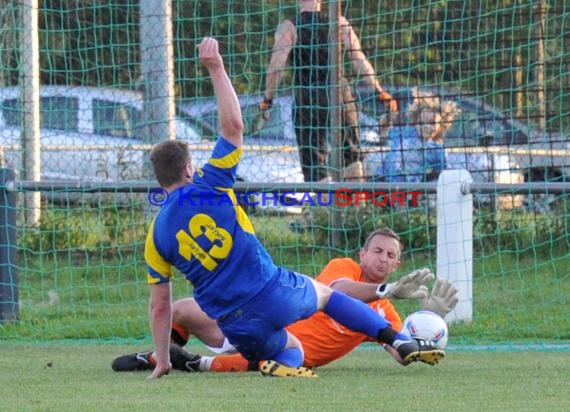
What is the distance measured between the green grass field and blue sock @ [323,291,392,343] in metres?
0.21

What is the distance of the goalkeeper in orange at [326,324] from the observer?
21.4ft

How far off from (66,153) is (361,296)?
520 cm

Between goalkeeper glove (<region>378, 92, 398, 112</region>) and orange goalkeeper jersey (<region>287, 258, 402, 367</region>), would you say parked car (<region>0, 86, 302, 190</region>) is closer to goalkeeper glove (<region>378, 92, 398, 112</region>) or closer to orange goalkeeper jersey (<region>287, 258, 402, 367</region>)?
goalkeeper glove (<region>378, 92, 398, 112</region>)

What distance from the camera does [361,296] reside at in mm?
6500

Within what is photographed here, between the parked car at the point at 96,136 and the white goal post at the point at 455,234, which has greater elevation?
the parked car at the point at 96,136

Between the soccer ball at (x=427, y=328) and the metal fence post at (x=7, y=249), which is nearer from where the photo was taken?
the soccer ball at (x=427, y=328)

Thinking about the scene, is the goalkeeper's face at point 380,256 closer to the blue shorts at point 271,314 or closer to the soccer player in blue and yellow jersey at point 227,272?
the soccer player in blue and yellow jersey at point 227,272

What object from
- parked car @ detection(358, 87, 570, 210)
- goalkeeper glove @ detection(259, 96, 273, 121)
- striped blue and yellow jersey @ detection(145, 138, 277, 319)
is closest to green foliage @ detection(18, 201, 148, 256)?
goalkeeper glove @ detection(259, 96, 273, 121)

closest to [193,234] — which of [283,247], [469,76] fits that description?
[283,247]

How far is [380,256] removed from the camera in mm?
6605

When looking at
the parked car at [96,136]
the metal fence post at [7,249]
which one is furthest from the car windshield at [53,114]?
the metal fence post at [7,249]

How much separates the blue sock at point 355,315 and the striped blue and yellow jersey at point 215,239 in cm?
34

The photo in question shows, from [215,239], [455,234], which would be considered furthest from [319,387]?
[455,234]

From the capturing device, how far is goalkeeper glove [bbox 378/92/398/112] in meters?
10.4
